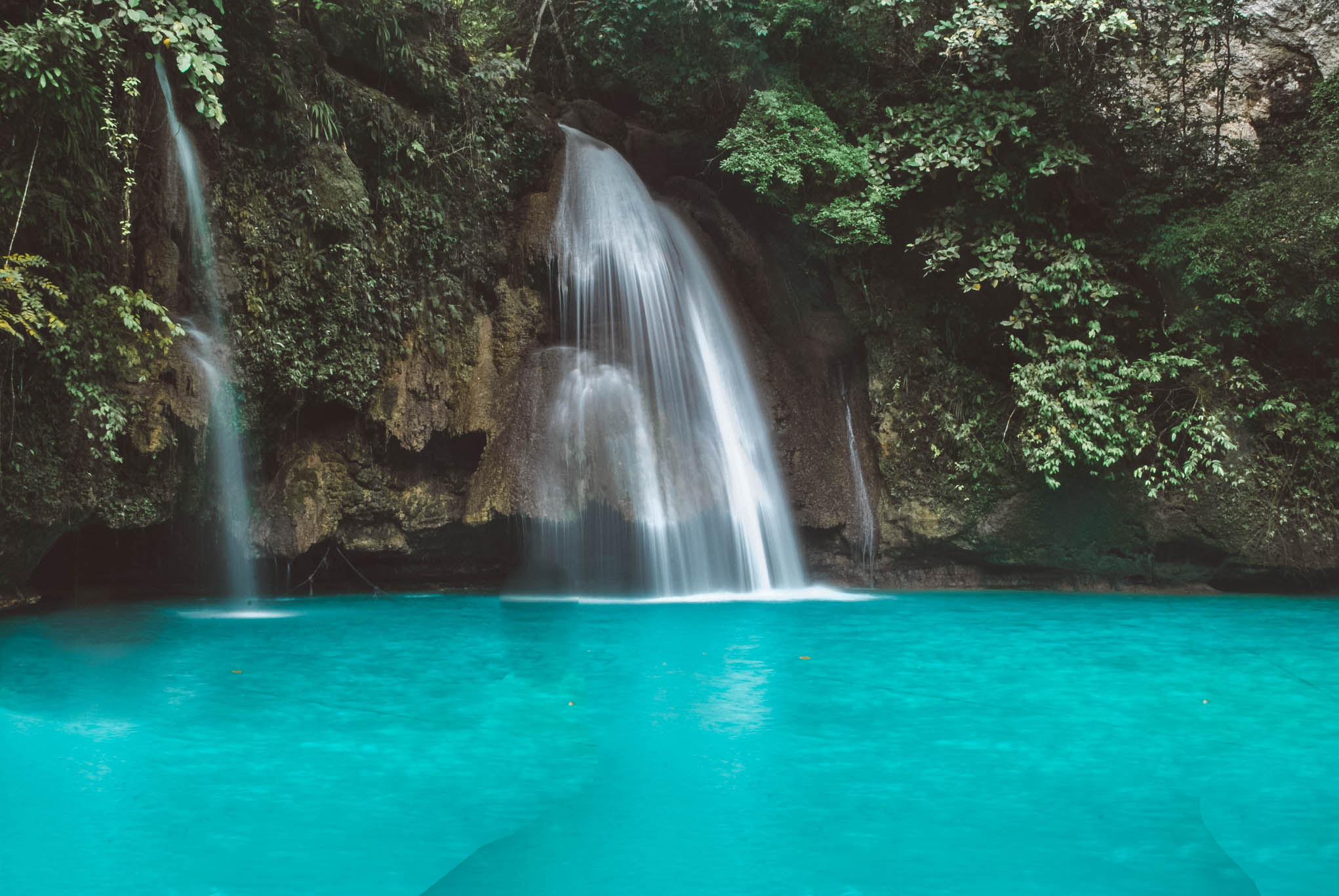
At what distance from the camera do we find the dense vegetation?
10562mm

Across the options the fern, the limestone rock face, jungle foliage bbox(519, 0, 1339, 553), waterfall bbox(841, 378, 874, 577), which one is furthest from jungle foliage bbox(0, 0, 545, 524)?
the limestone rock face

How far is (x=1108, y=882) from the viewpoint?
3785 millimetres

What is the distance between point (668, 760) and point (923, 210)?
9.11 m

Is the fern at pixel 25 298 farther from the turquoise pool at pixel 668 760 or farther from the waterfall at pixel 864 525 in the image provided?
the waterfall at pixel 864 525

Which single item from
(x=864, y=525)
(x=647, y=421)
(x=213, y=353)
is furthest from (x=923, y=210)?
(x=213, y=353)

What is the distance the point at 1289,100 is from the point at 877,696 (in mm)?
10530

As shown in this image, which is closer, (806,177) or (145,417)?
(145,417)

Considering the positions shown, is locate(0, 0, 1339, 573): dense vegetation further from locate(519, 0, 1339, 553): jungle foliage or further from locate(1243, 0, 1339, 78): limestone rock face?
locate(1243, 0, 1339, 78): limestone rock face

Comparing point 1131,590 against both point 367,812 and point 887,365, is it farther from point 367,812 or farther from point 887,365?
point 367,812

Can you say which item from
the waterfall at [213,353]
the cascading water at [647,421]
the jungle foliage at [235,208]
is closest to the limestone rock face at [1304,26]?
the cascading water at [647,421]

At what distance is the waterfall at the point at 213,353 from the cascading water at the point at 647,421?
3.25 metres

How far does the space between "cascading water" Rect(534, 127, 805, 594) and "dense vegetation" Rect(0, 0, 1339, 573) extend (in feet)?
4.05

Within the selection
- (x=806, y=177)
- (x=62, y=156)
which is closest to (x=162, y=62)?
(x=62, y=156)

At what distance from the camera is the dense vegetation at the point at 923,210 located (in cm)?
1056
